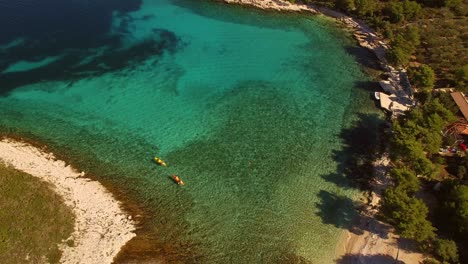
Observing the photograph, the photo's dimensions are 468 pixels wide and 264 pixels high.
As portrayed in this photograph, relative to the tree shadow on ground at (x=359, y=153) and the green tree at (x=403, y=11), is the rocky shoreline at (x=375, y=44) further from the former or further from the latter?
the green tree at (x=403, y=11)

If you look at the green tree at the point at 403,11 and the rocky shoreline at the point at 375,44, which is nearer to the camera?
the rocky shoreline at the point at 375,44

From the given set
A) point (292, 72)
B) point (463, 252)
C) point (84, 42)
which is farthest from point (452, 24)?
point (84, 42)

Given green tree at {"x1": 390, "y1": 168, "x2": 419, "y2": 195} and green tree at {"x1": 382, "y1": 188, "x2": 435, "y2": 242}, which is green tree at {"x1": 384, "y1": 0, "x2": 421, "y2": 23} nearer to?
green tree at {"x1": 390, "y1": 168, "x2": 419, "y2": 195}

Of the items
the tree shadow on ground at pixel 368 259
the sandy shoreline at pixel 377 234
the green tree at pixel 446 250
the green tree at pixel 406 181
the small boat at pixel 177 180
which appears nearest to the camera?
the green tree at pixel 446 250

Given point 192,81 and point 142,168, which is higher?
point 192,81

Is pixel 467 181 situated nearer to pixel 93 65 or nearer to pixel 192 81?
pixel 192 81

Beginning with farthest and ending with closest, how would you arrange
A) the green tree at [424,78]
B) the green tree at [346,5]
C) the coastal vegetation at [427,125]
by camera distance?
the green tree at [346,5]
the green tree at [424,78]
the coastal vegetation at [427,125]

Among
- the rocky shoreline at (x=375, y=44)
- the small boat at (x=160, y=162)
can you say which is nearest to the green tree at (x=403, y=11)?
the rocky shoreline at (x=375, y=44)
